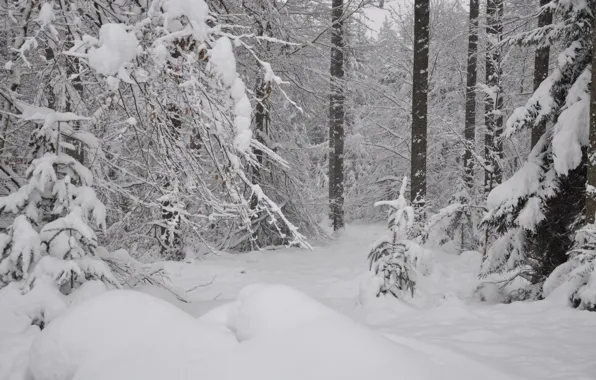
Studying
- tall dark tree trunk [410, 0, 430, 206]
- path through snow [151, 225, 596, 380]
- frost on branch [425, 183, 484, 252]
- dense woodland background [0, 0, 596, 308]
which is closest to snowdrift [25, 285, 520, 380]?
dense woodland background [0, 0, 596, 308]

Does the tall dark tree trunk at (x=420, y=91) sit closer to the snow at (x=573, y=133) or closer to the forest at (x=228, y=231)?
the forest at (x=228, y=231)

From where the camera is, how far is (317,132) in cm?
2697

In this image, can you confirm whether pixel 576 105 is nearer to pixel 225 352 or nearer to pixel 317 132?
pixel 225 352

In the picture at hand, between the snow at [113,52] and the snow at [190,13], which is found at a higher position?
the snow at [190,13]

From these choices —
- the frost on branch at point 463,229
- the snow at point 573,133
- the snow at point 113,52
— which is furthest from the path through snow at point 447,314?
the frost on branch at point 463,229

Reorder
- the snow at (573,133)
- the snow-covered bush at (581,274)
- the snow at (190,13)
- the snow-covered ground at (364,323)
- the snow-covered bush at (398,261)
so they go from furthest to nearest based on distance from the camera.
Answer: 1. the snow-covered bush at (398,261)
2. the snow at (573,133)
3. the snow-covered bush at (581,274)
4. the snow at (190,13)
5. the snow-covered ground at (364,323)

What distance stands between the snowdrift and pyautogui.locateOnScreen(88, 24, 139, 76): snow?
4.16 ft

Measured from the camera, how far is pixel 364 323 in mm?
5055

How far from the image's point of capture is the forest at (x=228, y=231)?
2.07m

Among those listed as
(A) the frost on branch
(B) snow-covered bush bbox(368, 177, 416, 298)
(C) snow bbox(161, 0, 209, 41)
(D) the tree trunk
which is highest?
(C) snow bbox(161, 0, 209, 41)

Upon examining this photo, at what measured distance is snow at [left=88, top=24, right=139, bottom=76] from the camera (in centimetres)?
217

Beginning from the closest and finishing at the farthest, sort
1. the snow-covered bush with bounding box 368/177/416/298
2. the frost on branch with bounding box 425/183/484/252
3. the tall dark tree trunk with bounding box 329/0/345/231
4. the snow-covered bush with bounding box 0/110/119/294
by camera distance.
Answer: the snow-covered bush with bounding box 0/110/119/294, the snow-covered bush with bounding box 368/177/416/298, the frost on branch with bounding box 425/183/484/252, the tall dark tree trunk with bounding box 329/0/345/231

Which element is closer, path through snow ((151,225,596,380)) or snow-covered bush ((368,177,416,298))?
path through snow ((151,225,596,380))

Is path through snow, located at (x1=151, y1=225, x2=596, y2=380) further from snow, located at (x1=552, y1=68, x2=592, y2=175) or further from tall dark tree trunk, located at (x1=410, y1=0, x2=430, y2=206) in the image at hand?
tall dark tree trunk, located at (x1=410, y1=0, x2=430, y2=206)
